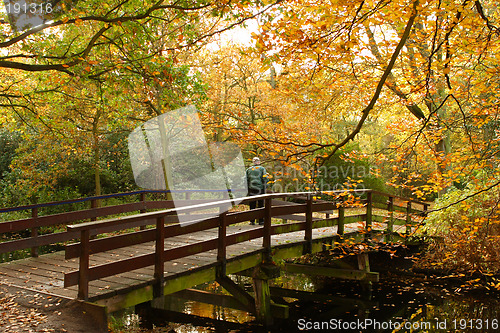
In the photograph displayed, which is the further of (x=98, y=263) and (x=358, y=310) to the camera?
(x=358, y=310)

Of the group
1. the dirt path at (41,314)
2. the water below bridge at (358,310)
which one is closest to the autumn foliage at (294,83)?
the water below bridge at (358,310)

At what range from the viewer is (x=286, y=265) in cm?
1072

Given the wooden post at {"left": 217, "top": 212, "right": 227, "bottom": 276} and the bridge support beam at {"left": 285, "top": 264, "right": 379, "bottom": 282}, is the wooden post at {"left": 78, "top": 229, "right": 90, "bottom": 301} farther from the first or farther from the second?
the bridge support beam at {"left": 285, "top": 264, "right": 379, "bottom": 282}

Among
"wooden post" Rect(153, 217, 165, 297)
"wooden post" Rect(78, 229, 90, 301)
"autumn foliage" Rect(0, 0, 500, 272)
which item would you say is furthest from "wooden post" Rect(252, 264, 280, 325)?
"wooden post" Rect(78, 229, 90, 301)

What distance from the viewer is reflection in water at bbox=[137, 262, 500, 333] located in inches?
326

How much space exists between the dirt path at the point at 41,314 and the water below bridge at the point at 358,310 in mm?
3075

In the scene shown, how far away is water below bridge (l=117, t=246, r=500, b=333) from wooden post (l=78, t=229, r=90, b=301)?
3028 mm

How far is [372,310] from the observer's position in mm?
9523

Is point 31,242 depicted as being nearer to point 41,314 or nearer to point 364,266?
point 41,314

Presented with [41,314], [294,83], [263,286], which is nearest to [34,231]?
[41,314]

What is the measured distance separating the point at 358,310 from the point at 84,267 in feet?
21.4

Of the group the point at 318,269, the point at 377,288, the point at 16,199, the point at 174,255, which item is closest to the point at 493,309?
the point at 377,288

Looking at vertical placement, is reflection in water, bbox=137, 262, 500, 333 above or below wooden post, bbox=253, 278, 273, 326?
below

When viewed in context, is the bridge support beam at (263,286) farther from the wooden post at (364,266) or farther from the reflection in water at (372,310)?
the wooden post at (364,266)
